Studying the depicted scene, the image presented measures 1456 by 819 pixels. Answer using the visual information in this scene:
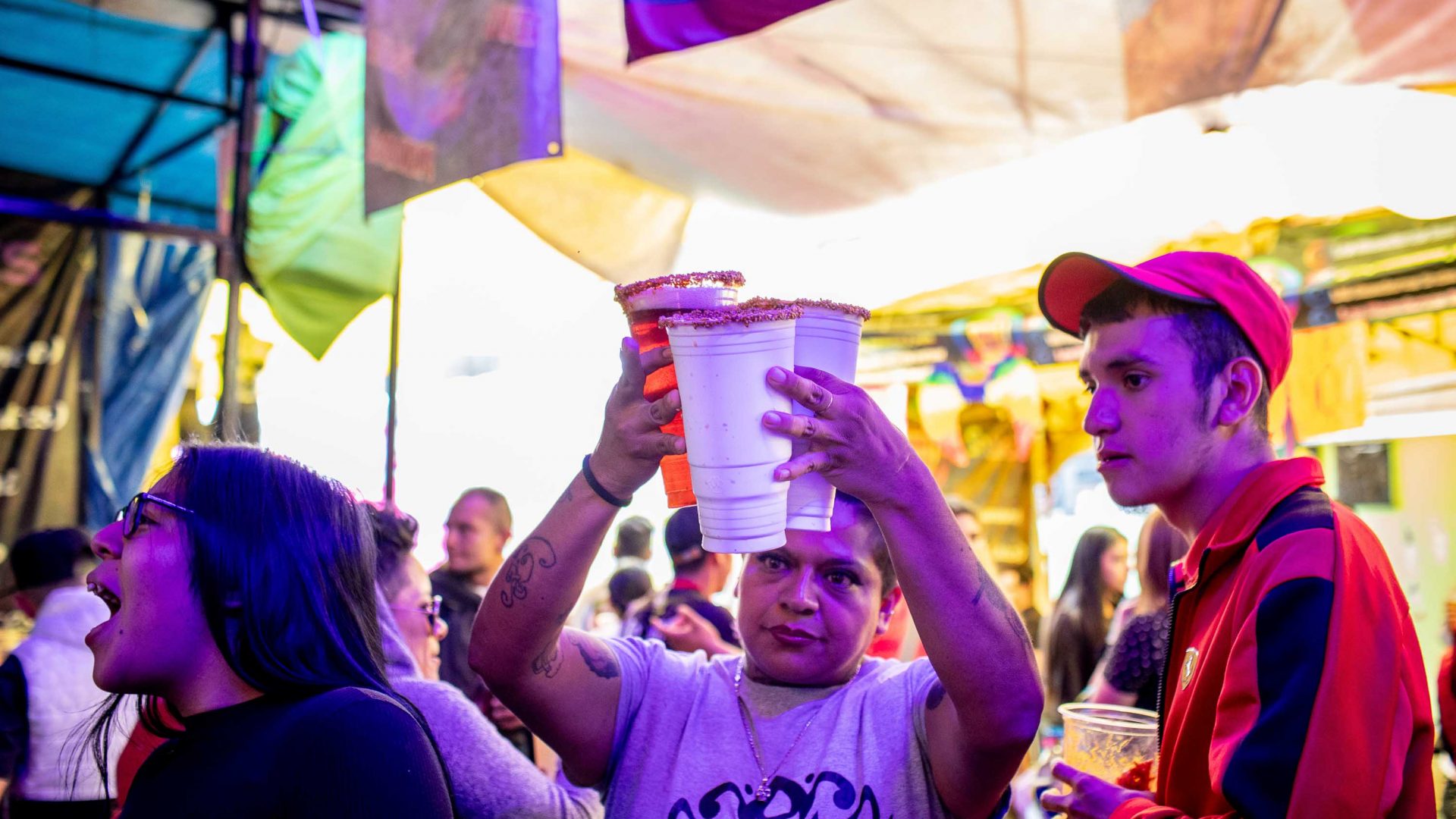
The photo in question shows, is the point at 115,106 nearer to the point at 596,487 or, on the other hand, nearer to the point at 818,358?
the point at 596,487

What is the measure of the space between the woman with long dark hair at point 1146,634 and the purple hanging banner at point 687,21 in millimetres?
2186

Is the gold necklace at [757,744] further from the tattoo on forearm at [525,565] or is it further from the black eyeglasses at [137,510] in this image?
the black eyeglasses at [137,510]

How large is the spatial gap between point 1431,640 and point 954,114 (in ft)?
24.2

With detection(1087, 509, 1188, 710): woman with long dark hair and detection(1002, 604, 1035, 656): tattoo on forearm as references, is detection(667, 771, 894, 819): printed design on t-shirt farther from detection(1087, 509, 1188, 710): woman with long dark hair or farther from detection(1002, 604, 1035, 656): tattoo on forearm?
detection(1087, 509, 1188, 710): woman with long dark hair

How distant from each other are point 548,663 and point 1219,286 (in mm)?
1406

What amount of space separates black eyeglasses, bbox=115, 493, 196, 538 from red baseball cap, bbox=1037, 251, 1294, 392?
5.37 feet

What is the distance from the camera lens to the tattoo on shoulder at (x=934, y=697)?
5.58 feet

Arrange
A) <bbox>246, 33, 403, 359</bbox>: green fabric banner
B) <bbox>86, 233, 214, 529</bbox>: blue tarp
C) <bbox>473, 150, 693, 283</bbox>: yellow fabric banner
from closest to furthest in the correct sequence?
<bbox>473, 150, 693, 283</bbox>: yellow fabric banner
<bbox>246, 33, 403, 359</bbox>: green fabric banner
<bbox>86, 233, 214, 529</bbox>: blue tarp

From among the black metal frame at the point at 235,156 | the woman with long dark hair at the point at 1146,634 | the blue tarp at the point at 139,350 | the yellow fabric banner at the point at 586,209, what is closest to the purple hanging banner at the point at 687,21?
the yellow fabric banner at the point at 586,209

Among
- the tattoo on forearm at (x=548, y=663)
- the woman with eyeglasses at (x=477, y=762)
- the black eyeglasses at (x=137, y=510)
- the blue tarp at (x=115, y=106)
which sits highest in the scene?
the blue tarp at (x=115, y=106)

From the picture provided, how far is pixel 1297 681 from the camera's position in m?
1.41

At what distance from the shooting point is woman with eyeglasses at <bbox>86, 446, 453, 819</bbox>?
144cm

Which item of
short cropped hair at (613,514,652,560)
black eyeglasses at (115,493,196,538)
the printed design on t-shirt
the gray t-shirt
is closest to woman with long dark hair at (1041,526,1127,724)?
short cropped hair at (613,514,652,560)

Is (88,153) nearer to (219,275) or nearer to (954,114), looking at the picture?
(219,275)
